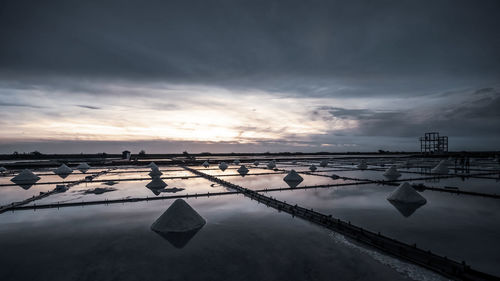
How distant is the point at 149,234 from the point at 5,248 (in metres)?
3.66

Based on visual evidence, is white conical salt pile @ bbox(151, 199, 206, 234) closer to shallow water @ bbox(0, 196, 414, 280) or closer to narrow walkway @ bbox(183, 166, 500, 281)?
shallow water @ bbox(0, 196, 414, 280)

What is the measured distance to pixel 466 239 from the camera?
23.7 ft

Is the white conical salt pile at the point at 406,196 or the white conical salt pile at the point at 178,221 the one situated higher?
the white conical salt pile at the point at 406,196

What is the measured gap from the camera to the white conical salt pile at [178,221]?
813 centimetres

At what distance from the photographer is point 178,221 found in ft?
27.1

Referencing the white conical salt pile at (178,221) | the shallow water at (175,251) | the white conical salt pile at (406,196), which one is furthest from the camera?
the white conical salt pile at (406,196)

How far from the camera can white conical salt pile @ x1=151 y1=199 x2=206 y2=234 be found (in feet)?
26.7

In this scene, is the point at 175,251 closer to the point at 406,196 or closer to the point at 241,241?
the point at 241,241

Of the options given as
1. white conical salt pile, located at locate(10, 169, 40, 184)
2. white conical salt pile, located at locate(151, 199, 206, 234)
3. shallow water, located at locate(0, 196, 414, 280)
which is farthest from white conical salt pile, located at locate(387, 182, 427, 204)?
white conical salt pile, located at locate(10, 169, 40, 184)

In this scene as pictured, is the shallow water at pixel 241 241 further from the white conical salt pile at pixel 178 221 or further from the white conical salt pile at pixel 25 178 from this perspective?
the white conical salt pile at pixel 25 178

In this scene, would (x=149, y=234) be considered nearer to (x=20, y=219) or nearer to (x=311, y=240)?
(x=311, y=240)

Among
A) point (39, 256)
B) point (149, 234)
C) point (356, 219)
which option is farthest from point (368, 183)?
point (39, 256)

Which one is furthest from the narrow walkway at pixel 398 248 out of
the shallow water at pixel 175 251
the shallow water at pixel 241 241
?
the shallow water at pixel 175 251

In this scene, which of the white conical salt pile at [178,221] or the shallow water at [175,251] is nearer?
the shallow water at [175,251]
